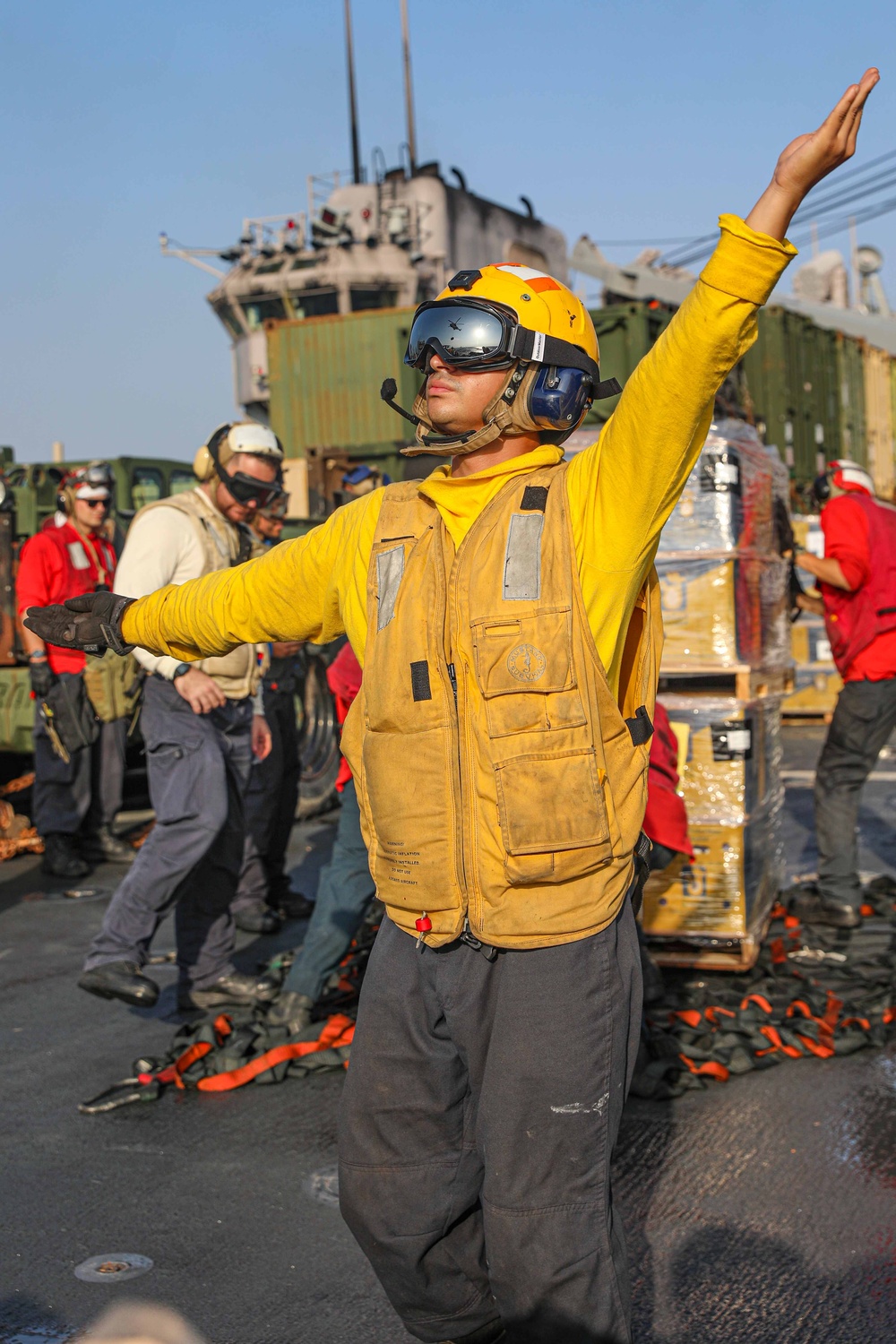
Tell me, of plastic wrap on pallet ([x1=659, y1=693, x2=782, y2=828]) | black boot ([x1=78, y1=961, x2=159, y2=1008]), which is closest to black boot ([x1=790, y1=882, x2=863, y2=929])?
plastic wrap on pallet ([x1=659, y1=693, x2=782, y2=828])

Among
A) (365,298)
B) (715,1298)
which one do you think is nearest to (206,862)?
(715,1298)

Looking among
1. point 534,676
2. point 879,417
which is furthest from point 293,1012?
point 879,417

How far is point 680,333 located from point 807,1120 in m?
2.92

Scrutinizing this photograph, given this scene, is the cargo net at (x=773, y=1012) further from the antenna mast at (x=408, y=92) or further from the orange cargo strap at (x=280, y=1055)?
the antenna mast at (x=408, y=92)

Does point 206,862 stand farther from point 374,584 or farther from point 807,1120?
point 374,584

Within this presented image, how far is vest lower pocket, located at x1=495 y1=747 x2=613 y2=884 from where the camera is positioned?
7.44ft

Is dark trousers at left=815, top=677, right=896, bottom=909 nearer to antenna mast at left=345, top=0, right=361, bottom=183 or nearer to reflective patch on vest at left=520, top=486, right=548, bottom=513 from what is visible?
reflective patch on vest at left=520, top=486, right=548, bottom=513

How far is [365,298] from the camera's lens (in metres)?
30.0

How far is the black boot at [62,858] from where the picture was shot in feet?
25.8

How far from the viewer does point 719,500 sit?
522cm

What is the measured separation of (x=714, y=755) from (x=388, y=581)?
3.15m

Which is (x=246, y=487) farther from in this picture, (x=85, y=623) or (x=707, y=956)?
(x=707, y=956)

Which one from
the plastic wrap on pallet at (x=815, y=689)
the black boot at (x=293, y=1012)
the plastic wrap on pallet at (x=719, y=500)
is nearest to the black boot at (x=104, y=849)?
the black boot at (x=293, y=1012)

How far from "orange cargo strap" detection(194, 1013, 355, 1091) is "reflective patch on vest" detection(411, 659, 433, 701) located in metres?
2.33
